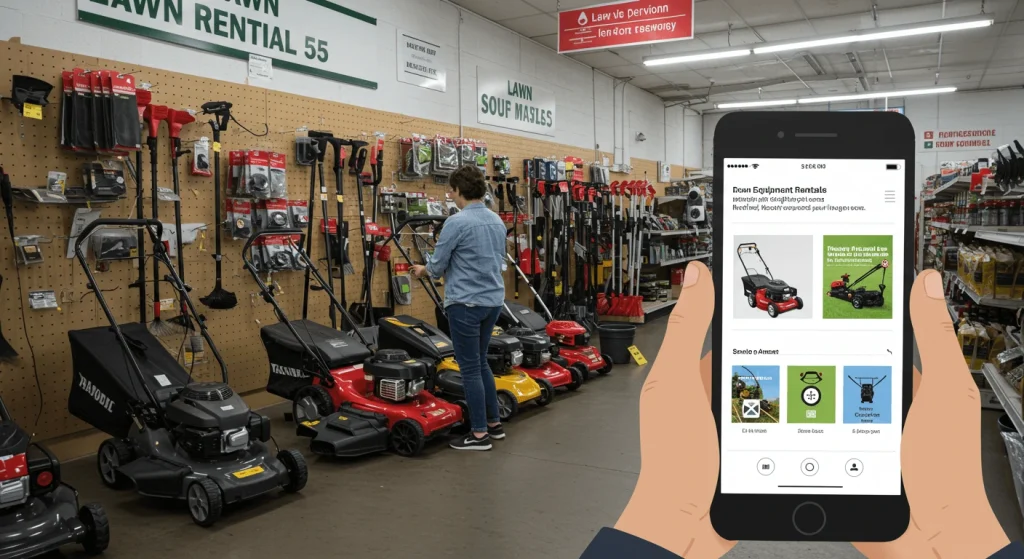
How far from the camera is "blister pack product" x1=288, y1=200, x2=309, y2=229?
5505mm

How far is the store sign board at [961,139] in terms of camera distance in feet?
48.8

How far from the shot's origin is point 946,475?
0.87 metres

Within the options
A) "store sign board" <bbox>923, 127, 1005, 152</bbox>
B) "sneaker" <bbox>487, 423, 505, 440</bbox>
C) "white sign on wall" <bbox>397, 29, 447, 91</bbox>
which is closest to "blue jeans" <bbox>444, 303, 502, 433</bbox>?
"sneaker" <bbox>487, 423, 505, 440</bbox>

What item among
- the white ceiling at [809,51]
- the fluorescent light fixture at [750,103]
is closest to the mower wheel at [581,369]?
the white ceiling at [809,51]

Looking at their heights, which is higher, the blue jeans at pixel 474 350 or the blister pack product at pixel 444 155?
the blister pack product at pixel 444 155

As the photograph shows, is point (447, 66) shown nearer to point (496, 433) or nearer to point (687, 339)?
point (496, 433)

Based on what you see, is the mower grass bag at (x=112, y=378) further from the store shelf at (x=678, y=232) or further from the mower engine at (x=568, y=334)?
the store shelf at (x=678, y=232)

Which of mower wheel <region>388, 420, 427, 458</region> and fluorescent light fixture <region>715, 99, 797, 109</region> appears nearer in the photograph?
mower wheel <region>388, 420, 427, 458</region>

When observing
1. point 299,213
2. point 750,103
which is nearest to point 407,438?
point 299,213

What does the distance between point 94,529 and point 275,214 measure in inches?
111

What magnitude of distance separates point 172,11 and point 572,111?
6.46 meters

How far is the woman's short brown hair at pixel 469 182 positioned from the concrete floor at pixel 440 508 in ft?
5.17

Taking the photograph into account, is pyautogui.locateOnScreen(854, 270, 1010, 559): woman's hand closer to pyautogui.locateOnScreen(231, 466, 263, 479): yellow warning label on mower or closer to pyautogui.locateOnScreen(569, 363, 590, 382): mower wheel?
pyautogui.locateOnScreen(231, 466, 263, 479): yellow warning label on mower

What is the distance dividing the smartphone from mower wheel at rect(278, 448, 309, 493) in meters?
3.12
